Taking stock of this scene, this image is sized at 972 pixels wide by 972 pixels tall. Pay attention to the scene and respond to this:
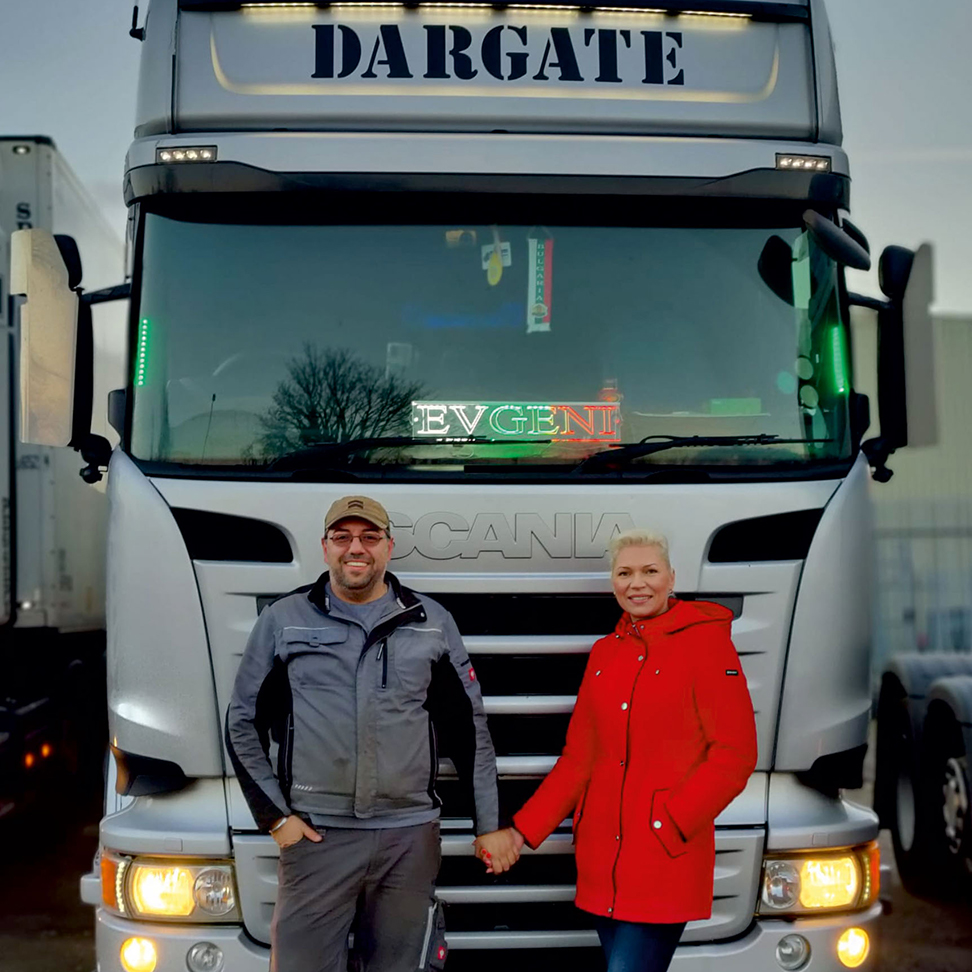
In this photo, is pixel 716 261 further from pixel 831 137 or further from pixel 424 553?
pixel 424 553

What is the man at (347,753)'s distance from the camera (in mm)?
3553

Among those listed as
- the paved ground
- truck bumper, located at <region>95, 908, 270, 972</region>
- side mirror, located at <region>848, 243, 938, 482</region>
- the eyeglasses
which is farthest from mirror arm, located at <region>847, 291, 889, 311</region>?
the paved ground

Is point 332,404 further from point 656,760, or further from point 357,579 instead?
point 656,760

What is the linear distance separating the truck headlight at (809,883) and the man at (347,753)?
3.36 ft

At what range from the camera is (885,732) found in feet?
25.8

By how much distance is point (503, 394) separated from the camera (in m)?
4.07

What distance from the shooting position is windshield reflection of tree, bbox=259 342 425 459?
4.01 meters

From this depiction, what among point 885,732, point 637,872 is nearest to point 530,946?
point 637,872

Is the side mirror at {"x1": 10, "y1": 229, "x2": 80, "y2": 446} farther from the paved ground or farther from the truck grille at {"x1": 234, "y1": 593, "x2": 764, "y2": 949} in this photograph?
the paved ground

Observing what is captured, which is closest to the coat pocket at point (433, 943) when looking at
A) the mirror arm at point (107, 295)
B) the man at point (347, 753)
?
the man at point (347, 753)

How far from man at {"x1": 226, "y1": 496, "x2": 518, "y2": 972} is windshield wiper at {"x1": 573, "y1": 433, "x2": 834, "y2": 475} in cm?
74

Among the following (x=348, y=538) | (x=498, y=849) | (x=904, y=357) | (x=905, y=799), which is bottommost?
(x=905, y=799)

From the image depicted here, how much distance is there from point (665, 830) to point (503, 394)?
140cm

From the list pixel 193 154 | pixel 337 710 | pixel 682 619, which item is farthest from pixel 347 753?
pixel 193 154
